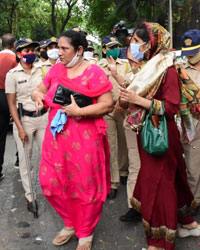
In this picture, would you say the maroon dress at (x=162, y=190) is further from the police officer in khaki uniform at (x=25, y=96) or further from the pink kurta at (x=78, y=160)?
the police officer in khaki uniform at (x=25, y=96)

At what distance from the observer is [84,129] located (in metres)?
3.34

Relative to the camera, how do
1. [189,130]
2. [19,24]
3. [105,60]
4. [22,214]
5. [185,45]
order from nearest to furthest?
[189,130]
[185,45]
[22,214]
[105,60]
[19,24]

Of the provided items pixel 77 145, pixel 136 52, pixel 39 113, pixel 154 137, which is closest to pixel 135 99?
pixel 154 137

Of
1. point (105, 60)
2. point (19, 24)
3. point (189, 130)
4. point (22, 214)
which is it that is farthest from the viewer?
point (19, 24)

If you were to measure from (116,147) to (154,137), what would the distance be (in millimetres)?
2345

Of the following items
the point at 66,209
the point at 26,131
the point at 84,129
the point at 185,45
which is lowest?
the point at 66,209

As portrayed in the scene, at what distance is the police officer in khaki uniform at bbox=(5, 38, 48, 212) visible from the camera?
4.24m

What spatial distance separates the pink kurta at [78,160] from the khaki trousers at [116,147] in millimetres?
1295

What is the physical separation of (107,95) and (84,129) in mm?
392

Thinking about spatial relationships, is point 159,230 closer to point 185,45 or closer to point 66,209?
point 66,209

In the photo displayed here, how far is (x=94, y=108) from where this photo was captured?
3240 mm

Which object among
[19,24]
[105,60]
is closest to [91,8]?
[19,24]

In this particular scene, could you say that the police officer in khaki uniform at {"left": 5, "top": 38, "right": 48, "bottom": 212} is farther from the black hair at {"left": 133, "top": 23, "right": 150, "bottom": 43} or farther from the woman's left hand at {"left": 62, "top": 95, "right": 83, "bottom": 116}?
the black hair at {"left": 133, "top": 23, "right": 150, "bottom": 43}

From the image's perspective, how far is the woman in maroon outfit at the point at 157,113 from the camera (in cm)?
298
